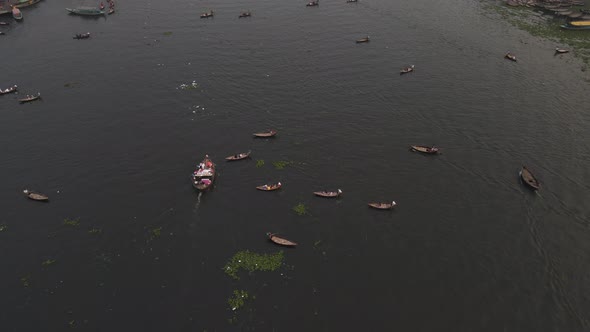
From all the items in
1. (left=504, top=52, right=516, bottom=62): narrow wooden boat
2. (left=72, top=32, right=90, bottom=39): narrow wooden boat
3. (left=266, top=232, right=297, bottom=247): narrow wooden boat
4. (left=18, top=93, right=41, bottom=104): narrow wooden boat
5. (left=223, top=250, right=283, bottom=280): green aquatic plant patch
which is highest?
(left=504, top=52, right=516, bottom=62): narrow wooden boat

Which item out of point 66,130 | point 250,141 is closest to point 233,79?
point 250,141

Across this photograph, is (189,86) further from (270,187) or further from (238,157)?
(270,187)

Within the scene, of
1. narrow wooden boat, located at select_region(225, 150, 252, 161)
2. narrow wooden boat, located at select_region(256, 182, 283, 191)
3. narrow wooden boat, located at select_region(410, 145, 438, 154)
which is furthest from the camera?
narrow wooden boat, located at select_region(410, 145, 438, 154)

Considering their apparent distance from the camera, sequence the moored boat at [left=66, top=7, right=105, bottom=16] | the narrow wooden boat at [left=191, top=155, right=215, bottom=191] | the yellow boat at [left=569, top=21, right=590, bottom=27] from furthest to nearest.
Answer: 1. the moored boat at [left=66, top=7, right=105, bottom=16]
2. the yellow boat at [left=569, top=21, right=590, bottom=27]
3. the narrow wooden boat at [left=191, top=155, right=215, bottom=191]

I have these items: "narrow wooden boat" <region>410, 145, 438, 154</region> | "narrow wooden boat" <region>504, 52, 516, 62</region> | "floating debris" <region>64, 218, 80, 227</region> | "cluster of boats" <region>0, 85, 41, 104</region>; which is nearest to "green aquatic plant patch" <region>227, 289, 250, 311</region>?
"floating debris" <region>64, 218, 80, 227</region>

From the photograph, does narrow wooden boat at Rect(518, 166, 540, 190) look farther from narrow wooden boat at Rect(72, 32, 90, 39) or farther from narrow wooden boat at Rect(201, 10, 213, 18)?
narrow wooden boat at Rect(72, 32, 90, 39)

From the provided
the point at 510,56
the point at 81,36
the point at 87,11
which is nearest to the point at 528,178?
the point at 510,56

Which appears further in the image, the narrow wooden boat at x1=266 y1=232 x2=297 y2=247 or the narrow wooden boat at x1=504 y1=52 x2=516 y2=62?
the narrow wooden boat at x1=504 y1=52 x2=516 y2=62

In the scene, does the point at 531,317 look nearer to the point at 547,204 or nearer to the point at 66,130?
the point at 547,204
